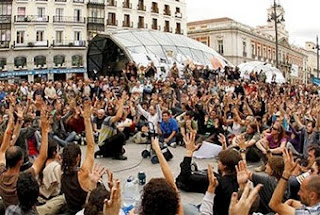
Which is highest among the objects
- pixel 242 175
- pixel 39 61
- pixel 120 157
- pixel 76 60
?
pixel 76 60

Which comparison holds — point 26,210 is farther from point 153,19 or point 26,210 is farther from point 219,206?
point 153,19

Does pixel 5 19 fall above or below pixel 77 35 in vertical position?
above

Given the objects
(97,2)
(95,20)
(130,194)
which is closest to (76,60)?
(95,20)

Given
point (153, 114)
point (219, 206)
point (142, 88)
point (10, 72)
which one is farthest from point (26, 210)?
point (10, 72)

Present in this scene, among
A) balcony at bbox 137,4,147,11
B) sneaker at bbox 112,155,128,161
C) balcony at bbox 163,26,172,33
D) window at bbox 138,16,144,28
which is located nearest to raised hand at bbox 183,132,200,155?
sneaker at bbox 112,155,128,161

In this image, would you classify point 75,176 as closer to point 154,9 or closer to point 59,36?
point 59,36

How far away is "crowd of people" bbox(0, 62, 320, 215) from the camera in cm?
346

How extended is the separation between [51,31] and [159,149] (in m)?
43.8

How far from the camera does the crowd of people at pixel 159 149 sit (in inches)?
136

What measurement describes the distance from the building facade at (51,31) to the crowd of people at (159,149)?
27707mm

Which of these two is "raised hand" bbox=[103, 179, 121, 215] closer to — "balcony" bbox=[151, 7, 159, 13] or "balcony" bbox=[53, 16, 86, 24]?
"balcony" bbox=[53, 16, 86, 24]

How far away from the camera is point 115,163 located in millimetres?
9031

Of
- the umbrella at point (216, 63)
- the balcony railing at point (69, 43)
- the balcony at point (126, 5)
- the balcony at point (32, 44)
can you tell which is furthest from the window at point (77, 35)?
the umbrella at point (216, 63)

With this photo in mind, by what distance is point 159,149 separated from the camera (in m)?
4.21
